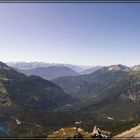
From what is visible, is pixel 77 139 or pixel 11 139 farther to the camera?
pixel 77 139

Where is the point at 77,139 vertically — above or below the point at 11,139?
below
